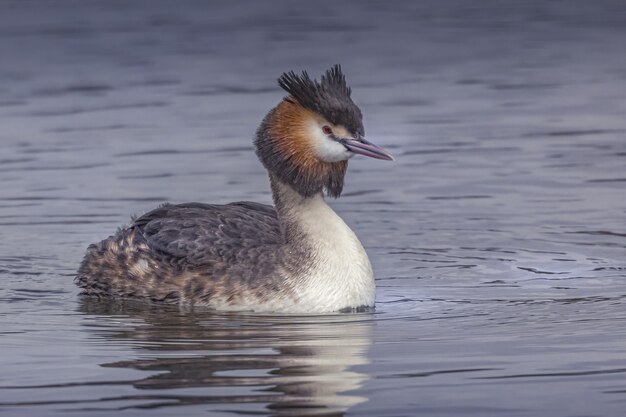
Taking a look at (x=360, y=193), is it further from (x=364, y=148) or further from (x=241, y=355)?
(x=241, y=355)

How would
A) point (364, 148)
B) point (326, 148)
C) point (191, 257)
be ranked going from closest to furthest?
point (364, 148), point (326, 148), point (191, 257)

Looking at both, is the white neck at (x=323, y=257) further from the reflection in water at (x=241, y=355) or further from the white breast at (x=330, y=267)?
the reflection in water at (x=241, y=355)

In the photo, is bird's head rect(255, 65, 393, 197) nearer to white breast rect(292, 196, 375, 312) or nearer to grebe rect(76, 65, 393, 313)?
grebe rect(76, 65, 393, 313)

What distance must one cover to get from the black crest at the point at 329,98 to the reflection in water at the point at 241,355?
1.20 m

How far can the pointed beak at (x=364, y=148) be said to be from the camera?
11.7 m

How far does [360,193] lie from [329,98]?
4103 mm

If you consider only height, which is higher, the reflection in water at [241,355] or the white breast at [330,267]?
the white breast at [330,267]

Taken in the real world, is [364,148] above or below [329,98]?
below

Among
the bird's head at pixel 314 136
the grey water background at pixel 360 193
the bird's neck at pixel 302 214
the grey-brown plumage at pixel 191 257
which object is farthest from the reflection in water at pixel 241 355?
the bird's head at pixel 314 136

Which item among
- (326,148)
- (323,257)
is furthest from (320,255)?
(326,148)

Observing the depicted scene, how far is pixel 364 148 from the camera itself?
11742mm

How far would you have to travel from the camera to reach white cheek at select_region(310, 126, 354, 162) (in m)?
11.8

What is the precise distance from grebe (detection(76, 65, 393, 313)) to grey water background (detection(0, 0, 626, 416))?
23 centimetres

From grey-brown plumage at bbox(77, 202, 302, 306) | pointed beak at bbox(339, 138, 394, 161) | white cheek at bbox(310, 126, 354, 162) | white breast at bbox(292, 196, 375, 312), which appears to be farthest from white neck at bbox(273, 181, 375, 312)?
pointed beak at bbox(339, 138, 394, 161)
